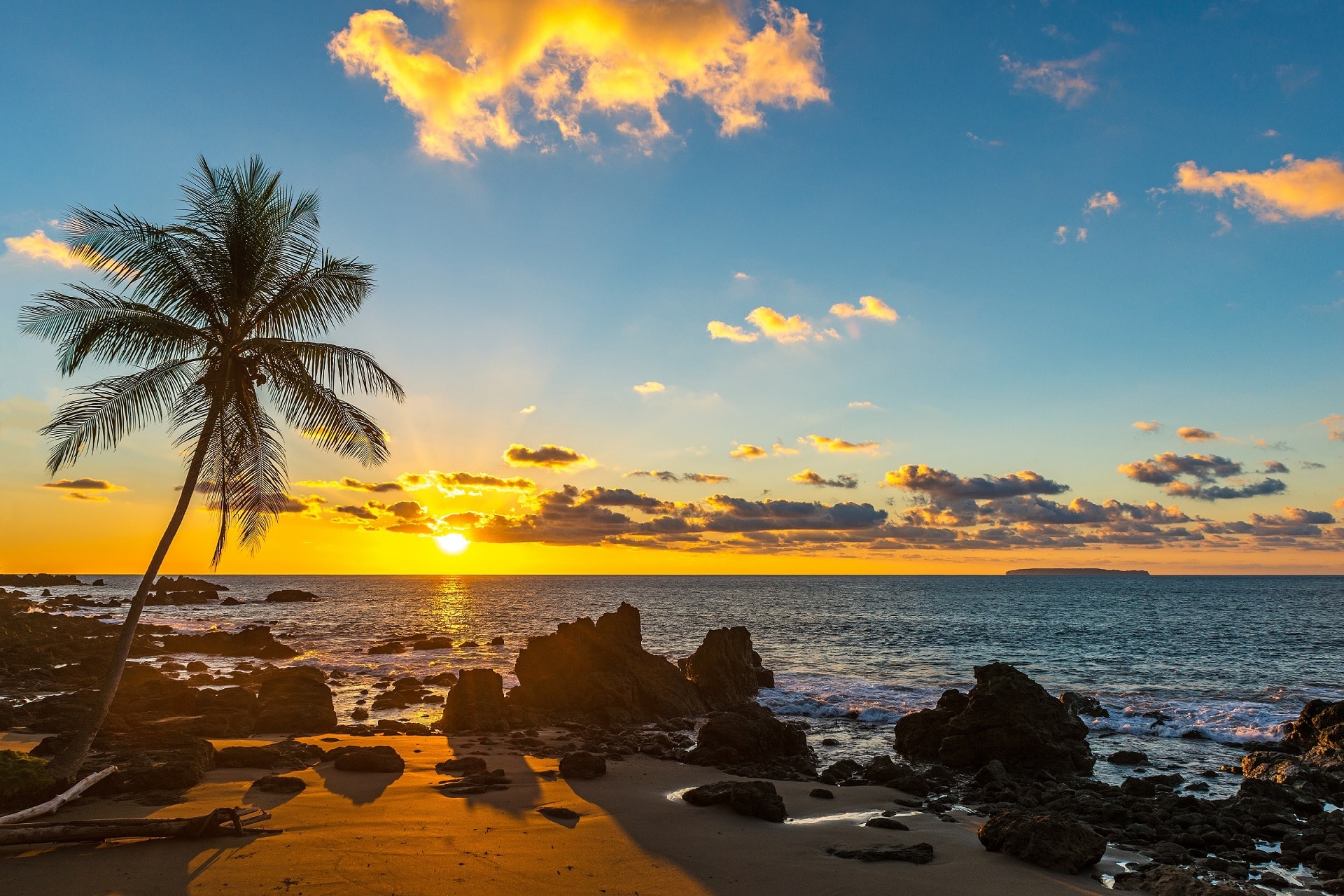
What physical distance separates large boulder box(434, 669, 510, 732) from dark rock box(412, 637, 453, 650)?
29.9m

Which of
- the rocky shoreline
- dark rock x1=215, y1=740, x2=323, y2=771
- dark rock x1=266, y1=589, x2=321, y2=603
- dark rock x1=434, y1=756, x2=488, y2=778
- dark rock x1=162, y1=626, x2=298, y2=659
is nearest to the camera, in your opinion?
the rocky shoreline

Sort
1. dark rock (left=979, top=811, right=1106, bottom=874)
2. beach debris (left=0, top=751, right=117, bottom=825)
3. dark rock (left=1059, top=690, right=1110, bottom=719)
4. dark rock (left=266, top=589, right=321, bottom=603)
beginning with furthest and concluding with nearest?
dark rock (left=266, top=589, right=321, bottom=603)
dark rock (left=1059, top=690, right=1110, bottom=719)
dark rock (left=979, top=811, right=1106, bottom=874)
beach debris (left=0, top=751, right=117, bottom=825)

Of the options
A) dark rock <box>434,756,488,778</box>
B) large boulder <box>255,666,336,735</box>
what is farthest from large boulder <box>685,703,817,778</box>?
large boulder <box>255,666,336,735</box>

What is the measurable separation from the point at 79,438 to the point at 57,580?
243599mm

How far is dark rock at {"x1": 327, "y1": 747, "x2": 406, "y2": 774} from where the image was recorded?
16188 millimetres

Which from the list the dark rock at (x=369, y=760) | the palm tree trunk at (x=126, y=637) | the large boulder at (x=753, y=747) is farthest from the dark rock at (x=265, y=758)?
the large boulder at (x=753, y=747)

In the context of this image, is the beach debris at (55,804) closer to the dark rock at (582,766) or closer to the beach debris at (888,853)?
the dark rock at (582,766)

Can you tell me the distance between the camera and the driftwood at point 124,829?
9805mm

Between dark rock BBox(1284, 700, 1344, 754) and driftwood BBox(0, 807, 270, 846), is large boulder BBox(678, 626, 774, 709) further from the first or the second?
driftwood BBox(0, 807, 270, 846)

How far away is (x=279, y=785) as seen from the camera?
14.0 m

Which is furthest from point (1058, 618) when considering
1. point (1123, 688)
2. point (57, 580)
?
point (57, 580)

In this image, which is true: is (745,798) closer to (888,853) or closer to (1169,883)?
(888,853)

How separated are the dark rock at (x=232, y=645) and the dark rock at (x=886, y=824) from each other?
42386 millimetres

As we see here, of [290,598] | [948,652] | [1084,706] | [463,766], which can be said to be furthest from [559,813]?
[290,598]
